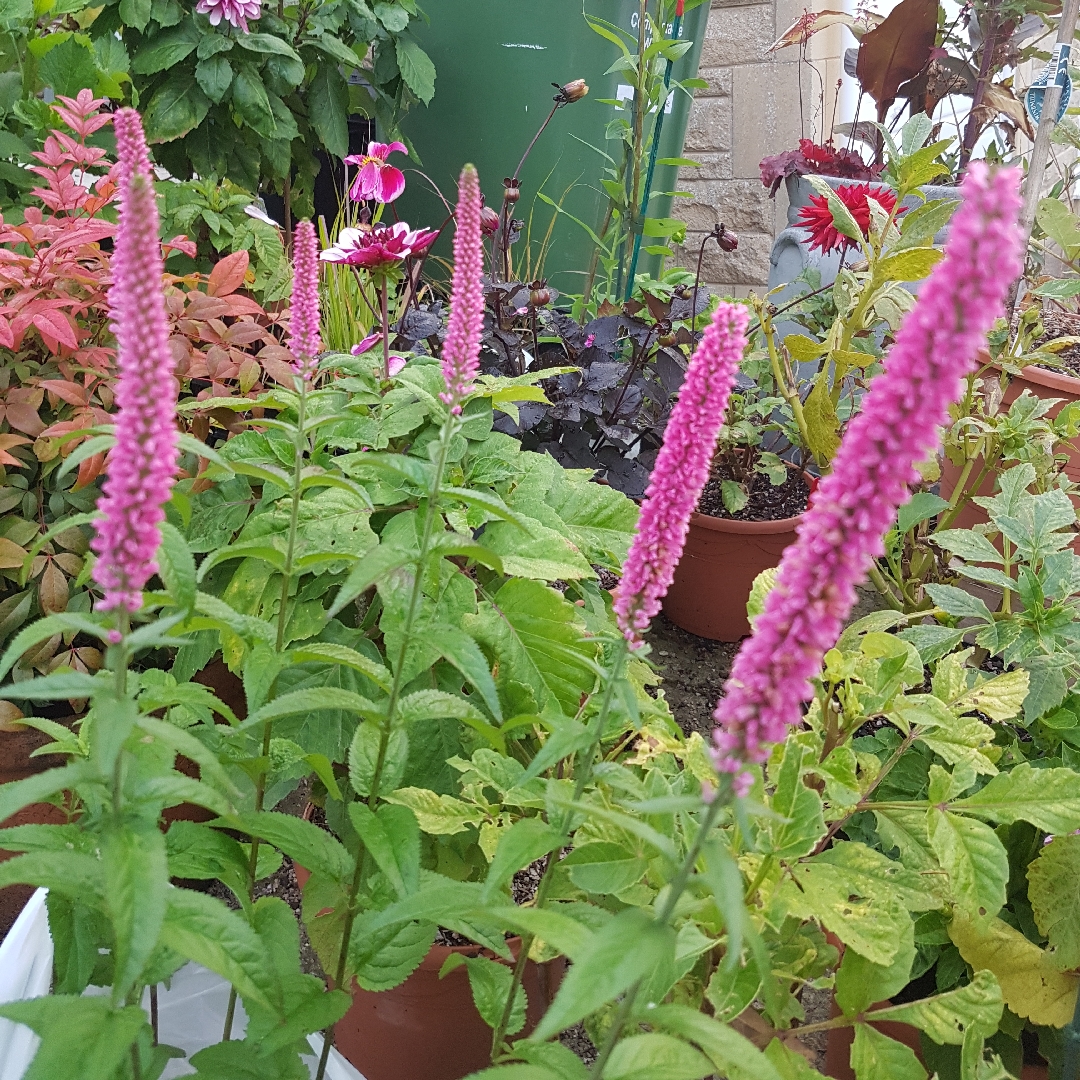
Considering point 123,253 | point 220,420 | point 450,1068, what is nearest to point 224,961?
point 123,253

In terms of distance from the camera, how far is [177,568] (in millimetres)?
646

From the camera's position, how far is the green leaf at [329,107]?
2.56m

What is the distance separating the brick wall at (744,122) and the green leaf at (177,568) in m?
3.57

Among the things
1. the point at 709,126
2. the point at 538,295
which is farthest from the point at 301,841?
the point at 709,126

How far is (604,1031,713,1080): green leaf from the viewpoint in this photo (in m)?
0.61

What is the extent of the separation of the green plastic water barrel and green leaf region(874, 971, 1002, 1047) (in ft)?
7.86

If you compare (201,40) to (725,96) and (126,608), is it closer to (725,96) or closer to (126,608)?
(126,608)

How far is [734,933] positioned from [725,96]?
4.24 meters

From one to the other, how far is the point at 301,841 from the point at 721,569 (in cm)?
149

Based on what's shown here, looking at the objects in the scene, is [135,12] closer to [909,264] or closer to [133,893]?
[909,264]

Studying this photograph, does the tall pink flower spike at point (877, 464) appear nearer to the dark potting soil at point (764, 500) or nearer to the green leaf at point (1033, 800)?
the green leaf at point (1033, 800)

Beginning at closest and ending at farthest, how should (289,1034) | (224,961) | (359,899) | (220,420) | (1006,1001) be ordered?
(224,961)
(289,1034)
(359,899)
(1006,1001)
(220,420)

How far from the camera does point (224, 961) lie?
621mm

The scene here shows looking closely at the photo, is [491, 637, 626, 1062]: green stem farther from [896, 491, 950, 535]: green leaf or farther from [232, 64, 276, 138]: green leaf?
[232, 64, 276, 138]: green leaf
